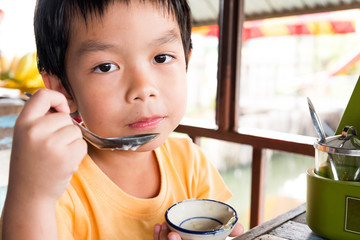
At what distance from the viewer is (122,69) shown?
2.51 ft

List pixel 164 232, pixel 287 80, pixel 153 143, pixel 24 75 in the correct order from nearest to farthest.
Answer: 1. pixel 164 232
2. pixel 153 143
3. pixel 24 75
4. pixel 287 80

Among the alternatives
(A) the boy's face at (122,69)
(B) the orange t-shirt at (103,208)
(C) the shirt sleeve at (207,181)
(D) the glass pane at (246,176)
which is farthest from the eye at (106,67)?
(D) the glass pane at (246,176)

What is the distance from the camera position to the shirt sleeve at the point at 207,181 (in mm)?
1126

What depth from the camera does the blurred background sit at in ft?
6.59

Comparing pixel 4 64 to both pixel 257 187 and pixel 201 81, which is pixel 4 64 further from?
pixel 201 81

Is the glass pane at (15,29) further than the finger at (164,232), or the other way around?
the glass pane at (15,29)

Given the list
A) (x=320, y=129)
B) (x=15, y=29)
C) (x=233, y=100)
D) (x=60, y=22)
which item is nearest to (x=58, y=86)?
(x=60, y=22)

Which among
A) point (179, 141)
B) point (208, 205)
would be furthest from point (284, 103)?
point (208, 205)

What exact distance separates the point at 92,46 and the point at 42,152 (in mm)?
296

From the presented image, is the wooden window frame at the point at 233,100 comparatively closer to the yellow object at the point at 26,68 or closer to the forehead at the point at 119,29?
the forehead at the point at 119,29

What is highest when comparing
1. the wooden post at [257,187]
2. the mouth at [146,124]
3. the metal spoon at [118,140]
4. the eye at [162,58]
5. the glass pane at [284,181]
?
the eye at [162,58]

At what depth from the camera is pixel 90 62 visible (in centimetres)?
78

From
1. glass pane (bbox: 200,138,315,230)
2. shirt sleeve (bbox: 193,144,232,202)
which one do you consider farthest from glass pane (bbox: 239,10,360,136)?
shirt sleeve (bbox: 193,144,232,202)

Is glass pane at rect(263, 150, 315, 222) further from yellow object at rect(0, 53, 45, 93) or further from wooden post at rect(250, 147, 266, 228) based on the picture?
yellow object at rect(0, 53, 45, 93)
